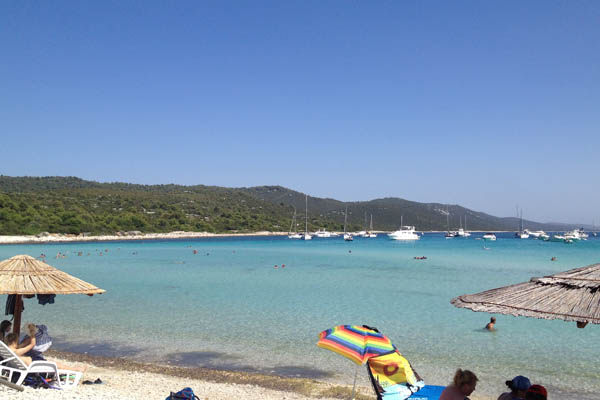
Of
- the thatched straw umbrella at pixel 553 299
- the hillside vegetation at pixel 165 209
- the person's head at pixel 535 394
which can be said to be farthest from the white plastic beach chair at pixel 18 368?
the hillside vegetation at pixel 165 209

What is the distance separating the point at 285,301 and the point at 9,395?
15.0 metres

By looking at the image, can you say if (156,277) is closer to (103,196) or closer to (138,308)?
(138,308)

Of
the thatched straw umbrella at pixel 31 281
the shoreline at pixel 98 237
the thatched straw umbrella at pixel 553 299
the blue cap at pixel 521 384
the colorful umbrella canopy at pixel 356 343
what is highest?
the thatched straw umbrella at pixel 553 299

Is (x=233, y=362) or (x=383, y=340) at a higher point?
(x=383, y=340)

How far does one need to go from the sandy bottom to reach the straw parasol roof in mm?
1612

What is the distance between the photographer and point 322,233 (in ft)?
370

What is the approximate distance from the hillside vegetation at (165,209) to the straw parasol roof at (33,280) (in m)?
71.1

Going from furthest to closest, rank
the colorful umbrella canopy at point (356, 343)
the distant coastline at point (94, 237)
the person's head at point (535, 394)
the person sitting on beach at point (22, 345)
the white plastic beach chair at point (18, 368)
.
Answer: the distant coastline at point (94, 237)
the person sitting on beach at point (22, 345)
the white plastic beach chair at point (18, 368)
the colorful umbrella canopy at point (356, 343)
the person's head at point (535, 394)

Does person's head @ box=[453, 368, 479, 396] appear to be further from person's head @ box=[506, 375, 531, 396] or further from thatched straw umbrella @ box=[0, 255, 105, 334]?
thatched straw umbrella @ box=[0, 255, 105, 334]

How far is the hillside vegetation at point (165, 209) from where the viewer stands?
80375 millimetres

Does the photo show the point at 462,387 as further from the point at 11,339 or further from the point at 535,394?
the point at 11,339

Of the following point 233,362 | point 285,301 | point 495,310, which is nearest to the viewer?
point 495,310

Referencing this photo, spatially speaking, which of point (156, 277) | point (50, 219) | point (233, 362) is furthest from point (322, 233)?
point (233, 362)

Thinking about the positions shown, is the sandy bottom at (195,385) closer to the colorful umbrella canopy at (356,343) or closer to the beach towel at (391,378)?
the beach towel at (391,378)
